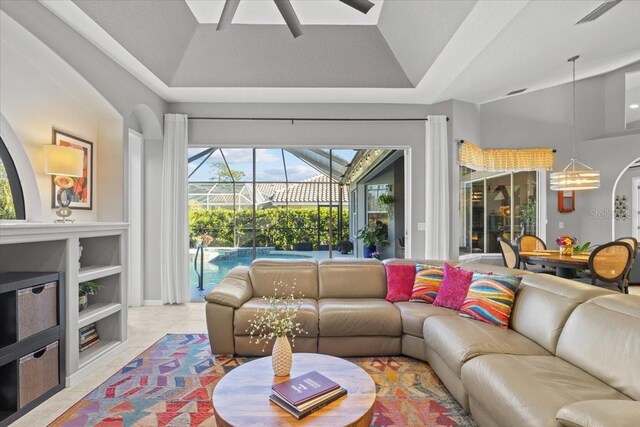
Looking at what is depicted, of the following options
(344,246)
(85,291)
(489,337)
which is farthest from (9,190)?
(344,246)

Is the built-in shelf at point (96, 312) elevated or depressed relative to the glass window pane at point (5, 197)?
depressed

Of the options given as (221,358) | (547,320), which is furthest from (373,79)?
(221,358)

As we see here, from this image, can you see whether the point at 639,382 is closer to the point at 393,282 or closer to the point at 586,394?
the point at 586,394

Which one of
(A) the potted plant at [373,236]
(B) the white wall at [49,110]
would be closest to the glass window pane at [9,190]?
(B) the white wall at [49,110]

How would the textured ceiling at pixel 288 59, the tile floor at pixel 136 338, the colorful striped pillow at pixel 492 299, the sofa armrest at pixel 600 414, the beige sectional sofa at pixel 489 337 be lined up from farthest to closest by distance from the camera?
the textured ceiling at pixel 288 59
the colorful striped pillow at pixel 492 299
the tile floor at pixel 136 338
the beige sectional sofa at pixel 489 337
the sofa armrest at pixel 600 414

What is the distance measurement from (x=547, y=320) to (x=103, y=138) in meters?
4.55

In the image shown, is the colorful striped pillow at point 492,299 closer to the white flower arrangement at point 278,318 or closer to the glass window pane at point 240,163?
the white flower arrangement at point 278,318

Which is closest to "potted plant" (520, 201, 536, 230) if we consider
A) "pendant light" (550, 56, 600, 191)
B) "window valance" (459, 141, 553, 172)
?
"window valance" (459, 141, 553, 172)

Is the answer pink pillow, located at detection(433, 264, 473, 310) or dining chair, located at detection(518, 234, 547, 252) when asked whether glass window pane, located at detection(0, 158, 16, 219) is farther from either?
dining chair, located at detection(518, 234, 547, 252)

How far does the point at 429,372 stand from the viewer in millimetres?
2852

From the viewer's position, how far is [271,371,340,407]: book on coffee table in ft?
5.53

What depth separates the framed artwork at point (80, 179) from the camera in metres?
3.23

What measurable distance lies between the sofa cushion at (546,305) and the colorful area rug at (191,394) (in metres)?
0.74

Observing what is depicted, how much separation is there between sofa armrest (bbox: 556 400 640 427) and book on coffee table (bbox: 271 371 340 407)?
1.00 metres
